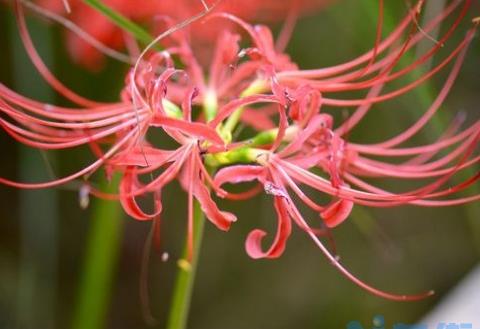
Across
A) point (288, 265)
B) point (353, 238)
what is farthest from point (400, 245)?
point (288, 265)

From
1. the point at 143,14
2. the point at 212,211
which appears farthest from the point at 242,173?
the point at 143,14

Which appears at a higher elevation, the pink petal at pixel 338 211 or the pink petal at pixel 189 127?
the pink petal at pixel 189 127

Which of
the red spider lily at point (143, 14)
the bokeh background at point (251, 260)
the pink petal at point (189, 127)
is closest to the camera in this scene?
the pink petal at point (189, 127)

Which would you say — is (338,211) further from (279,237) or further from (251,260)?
(251,260)

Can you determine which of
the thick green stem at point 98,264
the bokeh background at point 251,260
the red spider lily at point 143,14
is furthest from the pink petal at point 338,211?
the bokeh background at point 251,260

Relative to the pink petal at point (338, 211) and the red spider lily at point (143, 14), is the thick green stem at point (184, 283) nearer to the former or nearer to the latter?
the pink petal at point (338, 211)

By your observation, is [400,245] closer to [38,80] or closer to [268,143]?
[38,80]

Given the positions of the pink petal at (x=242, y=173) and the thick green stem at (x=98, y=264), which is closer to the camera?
the pink petal at (x=242, y=173)
